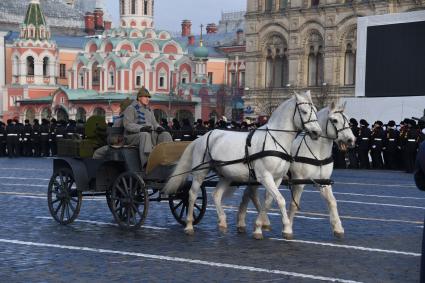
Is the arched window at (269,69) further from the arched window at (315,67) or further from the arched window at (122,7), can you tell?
the arched window at (122,7)

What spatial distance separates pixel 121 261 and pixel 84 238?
5.58 feet

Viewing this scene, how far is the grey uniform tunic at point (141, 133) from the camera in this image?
11.2m

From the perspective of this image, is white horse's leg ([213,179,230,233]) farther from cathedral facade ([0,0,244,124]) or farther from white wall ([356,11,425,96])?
cathedral facade ([0,0,244,124])

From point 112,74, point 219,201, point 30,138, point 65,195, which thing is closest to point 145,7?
point 112,74

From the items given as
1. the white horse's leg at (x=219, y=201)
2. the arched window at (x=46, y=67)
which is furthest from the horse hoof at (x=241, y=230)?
the arched window at (x=46, y=67)

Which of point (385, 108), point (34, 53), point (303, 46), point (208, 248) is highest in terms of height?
point (34, 53)

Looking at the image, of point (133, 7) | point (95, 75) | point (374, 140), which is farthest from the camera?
point (133, 7)

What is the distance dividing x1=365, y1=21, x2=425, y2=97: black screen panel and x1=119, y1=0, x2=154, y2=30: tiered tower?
51155 millimetres

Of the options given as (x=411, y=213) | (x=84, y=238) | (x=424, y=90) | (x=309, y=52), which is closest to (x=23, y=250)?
(x=84, y=238)

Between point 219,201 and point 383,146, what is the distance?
15242 mm

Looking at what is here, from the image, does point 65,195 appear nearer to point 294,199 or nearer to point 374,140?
point 294,199

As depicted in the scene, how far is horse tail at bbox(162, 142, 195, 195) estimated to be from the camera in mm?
10727

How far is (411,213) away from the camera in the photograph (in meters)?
13.0

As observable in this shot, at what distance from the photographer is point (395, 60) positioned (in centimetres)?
2817
